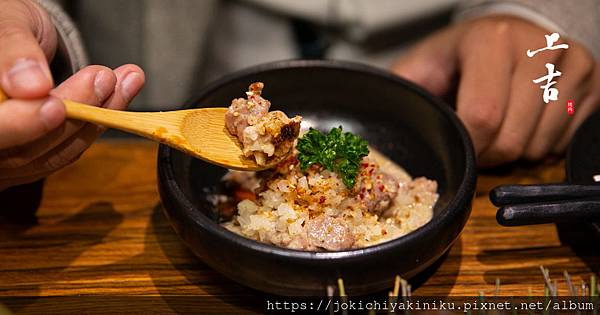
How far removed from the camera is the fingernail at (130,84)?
1541 millimetres

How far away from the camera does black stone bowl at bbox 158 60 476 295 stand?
1.37m

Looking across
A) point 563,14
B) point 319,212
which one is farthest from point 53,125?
point 563,14

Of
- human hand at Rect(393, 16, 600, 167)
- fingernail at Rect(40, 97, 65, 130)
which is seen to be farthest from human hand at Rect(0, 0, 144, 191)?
human hand at Rect(393, 16, 600, 167)

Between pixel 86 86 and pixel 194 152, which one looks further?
pixel 194 152

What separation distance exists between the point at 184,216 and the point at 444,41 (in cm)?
133

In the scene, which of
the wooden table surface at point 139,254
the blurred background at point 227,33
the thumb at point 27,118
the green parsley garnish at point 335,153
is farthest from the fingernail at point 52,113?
the blurred background at point 227,33

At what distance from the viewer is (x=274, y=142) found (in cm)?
158

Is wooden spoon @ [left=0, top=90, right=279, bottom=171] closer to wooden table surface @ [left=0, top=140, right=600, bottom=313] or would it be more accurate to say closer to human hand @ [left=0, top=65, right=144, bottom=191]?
human hand @ [left=0, top=65, right=144, bottom=191]

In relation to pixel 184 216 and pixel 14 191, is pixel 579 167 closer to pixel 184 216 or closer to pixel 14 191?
pixel 184 216

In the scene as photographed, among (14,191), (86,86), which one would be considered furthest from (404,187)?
(14,191)

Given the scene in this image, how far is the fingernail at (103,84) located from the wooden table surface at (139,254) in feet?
1.61

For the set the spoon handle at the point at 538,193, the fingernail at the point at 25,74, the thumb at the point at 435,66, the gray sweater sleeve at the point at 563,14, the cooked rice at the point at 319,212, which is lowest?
the cooked rice at the point at 319,212

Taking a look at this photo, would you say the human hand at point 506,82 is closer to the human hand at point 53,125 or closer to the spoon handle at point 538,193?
the spoon handle at point 538,193

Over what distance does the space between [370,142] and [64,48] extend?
3.41ft
